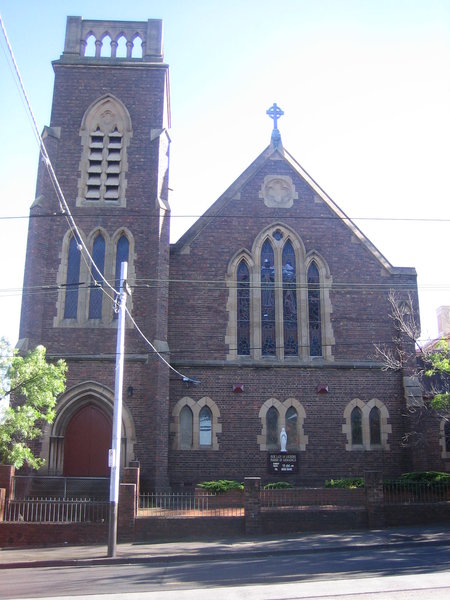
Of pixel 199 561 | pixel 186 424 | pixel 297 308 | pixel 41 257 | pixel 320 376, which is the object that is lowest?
pixel 199 561

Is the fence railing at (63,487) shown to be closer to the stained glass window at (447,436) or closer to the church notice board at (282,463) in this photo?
the church notice board at (282,463)

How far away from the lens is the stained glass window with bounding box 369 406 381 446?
75.4ft

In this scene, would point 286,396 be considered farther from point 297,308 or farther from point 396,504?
point 396,504

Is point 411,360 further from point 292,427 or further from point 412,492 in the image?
point 412,492

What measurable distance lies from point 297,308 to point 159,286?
5041 millimetres

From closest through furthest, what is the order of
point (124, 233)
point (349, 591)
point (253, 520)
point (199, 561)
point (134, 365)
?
1. point (349, 591)
2. point (199, 561)
3. point (253, 520)
4. point (134, 365)
5. point (124, 233)

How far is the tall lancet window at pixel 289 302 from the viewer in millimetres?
23641

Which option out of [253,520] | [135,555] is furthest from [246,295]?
[135,555]

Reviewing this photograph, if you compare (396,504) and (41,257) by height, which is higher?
(41,257)

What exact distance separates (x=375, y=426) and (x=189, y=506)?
25.9 feet

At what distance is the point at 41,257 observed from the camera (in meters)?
22.7

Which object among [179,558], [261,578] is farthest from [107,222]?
[261,578]

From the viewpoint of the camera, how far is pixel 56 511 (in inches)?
681

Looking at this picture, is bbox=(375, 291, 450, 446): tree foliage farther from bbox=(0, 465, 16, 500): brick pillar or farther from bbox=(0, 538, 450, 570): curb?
bbox=(0, 465, 16, 500): brick pillar
